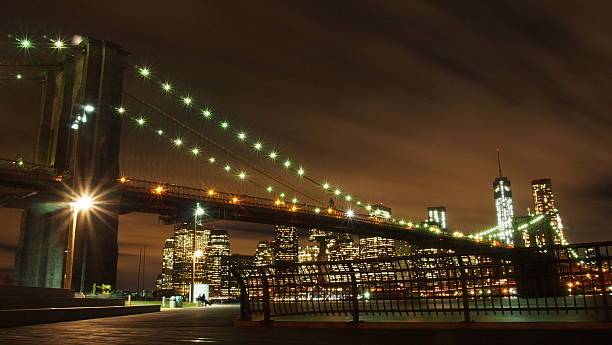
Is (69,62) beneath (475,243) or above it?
above

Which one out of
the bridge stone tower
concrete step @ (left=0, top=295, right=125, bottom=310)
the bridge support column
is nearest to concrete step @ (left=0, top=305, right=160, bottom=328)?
concrete step @ (left=0, top=295, right=125, bottom=310)

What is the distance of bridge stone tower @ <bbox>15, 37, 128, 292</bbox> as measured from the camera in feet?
109

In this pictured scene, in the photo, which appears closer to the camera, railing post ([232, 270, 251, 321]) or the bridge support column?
railing post ([232, 270, 251, 321])

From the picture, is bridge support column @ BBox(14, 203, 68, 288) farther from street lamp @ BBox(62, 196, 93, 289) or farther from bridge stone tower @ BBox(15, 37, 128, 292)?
street lamp @ BBox(62, 196, 93, 289)

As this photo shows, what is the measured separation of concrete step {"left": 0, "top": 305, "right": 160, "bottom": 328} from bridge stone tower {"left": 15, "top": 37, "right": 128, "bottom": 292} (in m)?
17.2

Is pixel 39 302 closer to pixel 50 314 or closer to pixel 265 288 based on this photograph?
pixel 50 314

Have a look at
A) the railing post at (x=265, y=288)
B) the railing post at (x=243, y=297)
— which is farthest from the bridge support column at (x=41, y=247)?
the railing post at (x=265, y=288)

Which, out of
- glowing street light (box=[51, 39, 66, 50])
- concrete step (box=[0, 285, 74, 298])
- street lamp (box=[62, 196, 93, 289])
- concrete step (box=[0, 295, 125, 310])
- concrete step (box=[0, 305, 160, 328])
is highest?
glowing street light (box=[51, 39, 66, 50])

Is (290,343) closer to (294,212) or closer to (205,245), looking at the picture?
(294,212)

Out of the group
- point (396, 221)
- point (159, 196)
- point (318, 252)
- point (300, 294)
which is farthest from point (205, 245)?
point (300, 294)

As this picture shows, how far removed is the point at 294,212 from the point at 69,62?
95.5 ft

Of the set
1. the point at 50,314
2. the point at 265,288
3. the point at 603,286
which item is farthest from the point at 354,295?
the point at 50,314

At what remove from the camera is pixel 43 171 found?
36781 millimetres

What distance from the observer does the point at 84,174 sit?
3412cm
